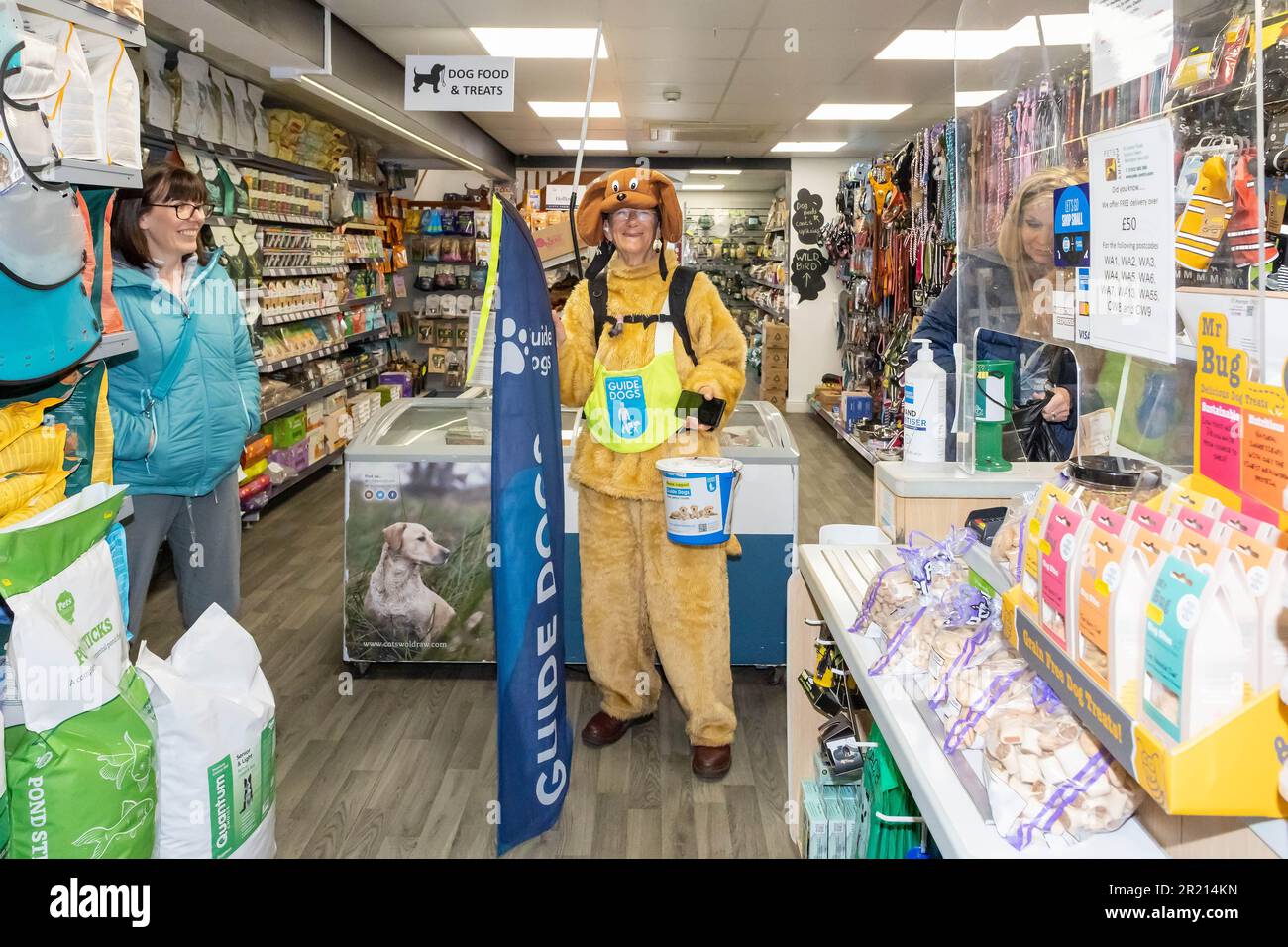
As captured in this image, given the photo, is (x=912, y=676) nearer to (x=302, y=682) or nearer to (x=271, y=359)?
(x=302, y=682)

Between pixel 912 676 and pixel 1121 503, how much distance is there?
47 cm

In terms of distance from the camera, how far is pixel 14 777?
1.83 metres

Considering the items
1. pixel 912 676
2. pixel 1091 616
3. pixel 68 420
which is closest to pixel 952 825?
pixel 1091 616

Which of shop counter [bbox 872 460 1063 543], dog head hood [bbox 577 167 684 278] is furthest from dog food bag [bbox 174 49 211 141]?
shop counter [bbox 872 460 1063 543]

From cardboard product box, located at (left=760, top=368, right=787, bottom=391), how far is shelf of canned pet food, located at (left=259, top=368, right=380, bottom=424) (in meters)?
4.94

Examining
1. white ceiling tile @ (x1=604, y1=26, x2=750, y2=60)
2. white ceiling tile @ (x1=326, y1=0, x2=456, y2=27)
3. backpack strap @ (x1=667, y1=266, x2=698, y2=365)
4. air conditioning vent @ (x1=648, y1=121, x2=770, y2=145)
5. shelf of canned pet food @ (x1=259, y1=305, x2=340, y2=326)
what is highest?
air conditioning vent @ (x1=648, y1=121, x2=770, y2=145)

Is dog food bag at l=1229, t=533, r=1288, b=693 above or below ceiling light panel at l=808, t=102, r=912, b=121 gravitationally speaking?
below

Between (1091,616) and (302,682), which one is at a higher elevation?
(1091,616)

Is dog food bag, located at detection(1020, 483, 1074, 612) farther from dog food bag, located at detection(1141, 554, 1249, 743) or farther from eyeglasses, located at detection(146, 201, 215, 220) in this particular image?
eyeglasses, located at detection(146, 201, 215, 220)

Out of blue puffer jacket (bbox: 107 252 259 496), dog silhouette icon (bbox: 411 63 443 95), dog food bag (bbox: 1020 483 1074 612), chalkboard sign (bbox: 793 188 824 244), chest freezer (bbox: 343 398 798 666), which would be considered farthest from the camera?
chalkboard sign (bbox: 793 188 824 244)

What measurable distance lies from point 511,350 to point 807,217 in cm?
1011

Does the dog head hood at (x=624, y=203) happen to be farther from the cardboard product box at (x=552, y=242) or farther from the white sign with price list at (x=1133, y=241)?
the cardboard product box at (x=552, y=242)

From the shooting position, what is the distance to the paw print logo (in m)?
2.70

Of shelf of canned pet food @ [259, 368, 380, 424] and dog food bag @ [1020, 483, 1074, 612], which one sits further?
shelf of canned pet food @ [259, 368, 380, 424]
